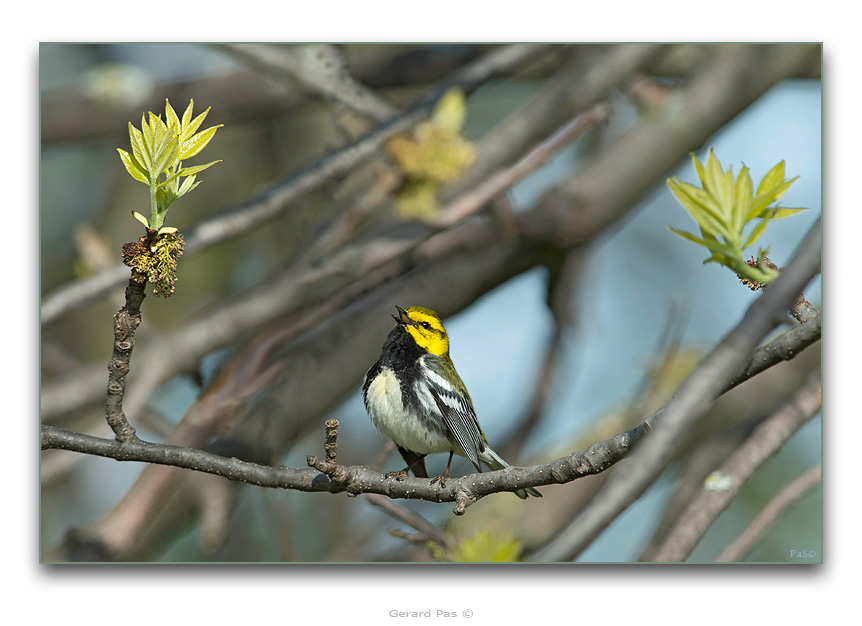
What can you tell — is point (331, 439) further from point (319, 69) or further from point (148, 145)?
point (319, 69)

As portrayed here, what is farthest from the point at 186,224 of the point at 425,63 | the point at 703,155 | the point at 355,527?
the point at 703,155

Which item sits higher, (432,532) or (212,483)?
(212,483)

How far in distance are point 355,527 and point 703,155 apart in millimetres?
1449

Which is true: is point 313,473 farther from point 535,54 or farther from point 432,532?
point 535,54

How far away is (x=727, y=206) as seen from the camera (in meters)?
0.87

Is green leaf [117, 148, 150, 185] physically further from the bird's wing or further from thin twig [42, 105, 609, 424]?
thin twig [42, 105, 609, 424]

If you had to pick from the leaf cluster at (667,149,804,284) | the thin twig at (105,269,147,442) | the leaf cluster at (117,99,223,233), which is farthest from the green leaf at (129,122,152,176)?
the leaf cluster at (667,149,804,284)

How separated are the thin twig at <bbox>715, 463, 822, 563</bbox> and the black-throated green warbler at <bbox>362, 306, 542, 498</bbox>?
481mm

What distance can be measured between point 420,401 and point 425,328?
0.20 metres

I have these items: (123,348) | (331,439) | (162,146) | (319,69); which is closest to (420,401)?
(331,439)

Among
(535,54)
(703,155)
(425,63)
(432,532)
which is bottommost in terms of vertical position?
(432,532)

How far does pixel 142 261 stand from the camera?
0.87 meters

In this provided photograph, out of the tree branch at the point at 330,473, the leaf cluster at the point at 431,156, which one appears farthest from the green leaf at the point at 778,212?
the leaf cluster at the point at 431,156

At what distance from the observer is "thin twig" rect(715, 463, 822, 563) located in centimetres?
154
